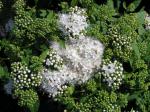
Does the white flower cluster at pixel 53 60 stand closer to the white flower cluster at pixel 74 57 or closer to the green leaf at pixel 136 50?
the white flower cluster at pixel 74 57

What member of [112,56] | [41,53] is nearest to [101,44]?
[112,56]

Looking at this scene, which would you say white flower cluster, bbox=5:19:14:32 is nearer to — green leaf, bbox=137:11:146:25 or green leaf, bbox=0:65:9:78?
green leaf, bbox=0:65:9:78

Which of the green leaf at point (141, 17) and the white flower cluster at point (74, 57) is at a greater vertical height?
the green leaf at point (141, 17)

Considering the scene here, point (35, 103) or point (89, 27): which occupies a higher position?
point (89, 27)

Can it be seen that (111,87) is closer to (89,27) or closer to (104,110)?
(104,110)

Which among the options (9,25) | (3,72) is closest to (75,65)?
(3,72)

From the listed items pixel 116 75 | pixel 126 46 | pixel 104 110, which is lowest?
pixel 104 110

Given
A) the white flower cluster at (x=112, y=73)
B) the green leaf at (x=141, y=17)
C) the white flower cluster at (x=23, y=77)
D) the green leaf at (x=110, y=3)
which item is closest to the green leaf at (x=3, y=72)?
the white flower cluster at (x=23, y=77)

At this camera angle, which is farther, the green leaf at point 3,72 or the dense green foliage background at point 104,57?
the green leaf at point 3,72
